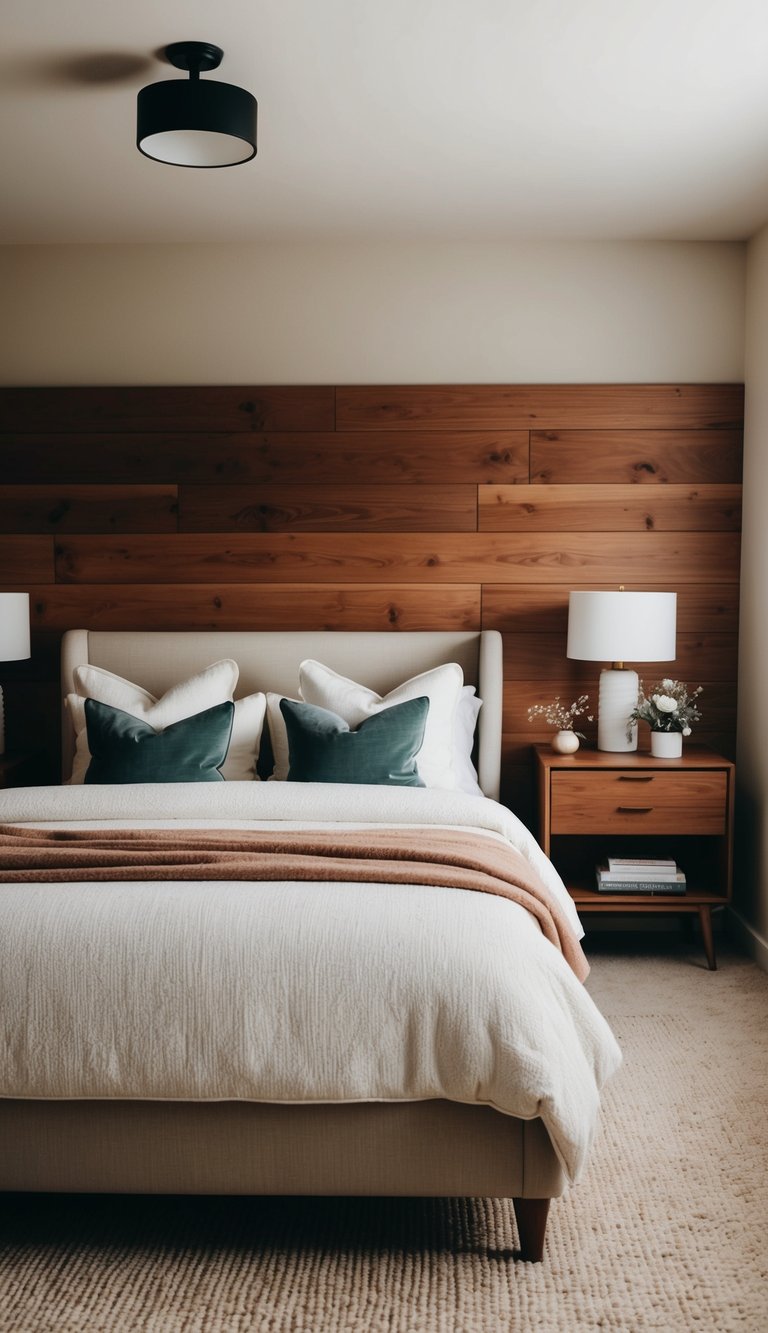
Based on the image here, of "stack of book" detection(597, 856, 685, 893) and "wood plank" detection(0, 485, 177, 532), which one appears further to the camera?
"wood plank" detection(0, 485, 177, 532)

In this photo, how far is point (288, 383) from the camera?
4191 millimetres

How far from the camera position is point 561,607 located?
4.19 m

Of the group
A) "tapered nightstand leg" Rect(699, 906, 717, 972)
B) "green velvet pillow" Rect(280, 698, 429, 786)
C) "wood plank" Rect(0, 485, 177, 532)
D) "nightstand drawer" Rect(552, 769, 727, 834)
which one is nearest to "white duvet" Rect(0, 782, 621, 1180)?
"green velvet pillow" Rect(280, 698, 429, 786)

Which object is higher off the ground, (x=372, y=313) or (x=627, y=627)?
(x=372, y=313)

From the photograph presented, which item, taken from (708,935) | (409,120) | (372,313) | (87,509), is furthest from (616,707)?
(87,509)

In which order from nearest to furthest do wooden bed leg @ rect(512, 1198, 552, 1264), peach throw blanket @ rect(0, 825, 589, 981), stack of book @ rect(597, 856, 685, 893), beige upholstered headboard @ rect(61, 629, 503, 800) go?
1. wooden bed leg @ rect(512, 1198, 552, 1264)
2. peach throw blanket @ rect(0, 825, 589, 981)
3. stack of book @ rect(597, 856, 685, 893)
4. beige upholstered headboard @ rect(61, 629, 503, 800)

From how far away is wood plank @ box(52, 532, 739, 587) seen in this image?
4.16 m

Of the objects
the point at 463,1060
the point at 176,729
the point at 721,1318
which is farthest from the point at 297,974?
the point at 176,729

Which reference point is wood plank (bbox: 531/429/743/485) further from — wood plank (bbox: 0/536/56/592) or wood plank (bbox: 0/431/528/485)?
wood plank (bbox: 0/536/56/592)

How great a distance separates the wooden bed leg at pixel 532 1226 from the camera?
6.89ft

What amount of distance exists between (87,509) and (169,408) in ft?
1.68

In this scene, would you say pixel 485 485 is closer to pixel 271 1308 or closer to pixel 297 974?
pixel 297 974

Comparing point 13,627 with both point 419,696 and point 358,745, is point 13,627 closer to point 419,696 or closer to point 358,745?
point 358,745

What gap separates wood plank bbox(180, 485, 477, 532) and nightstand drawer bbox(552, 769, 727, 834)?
43.5 inches
